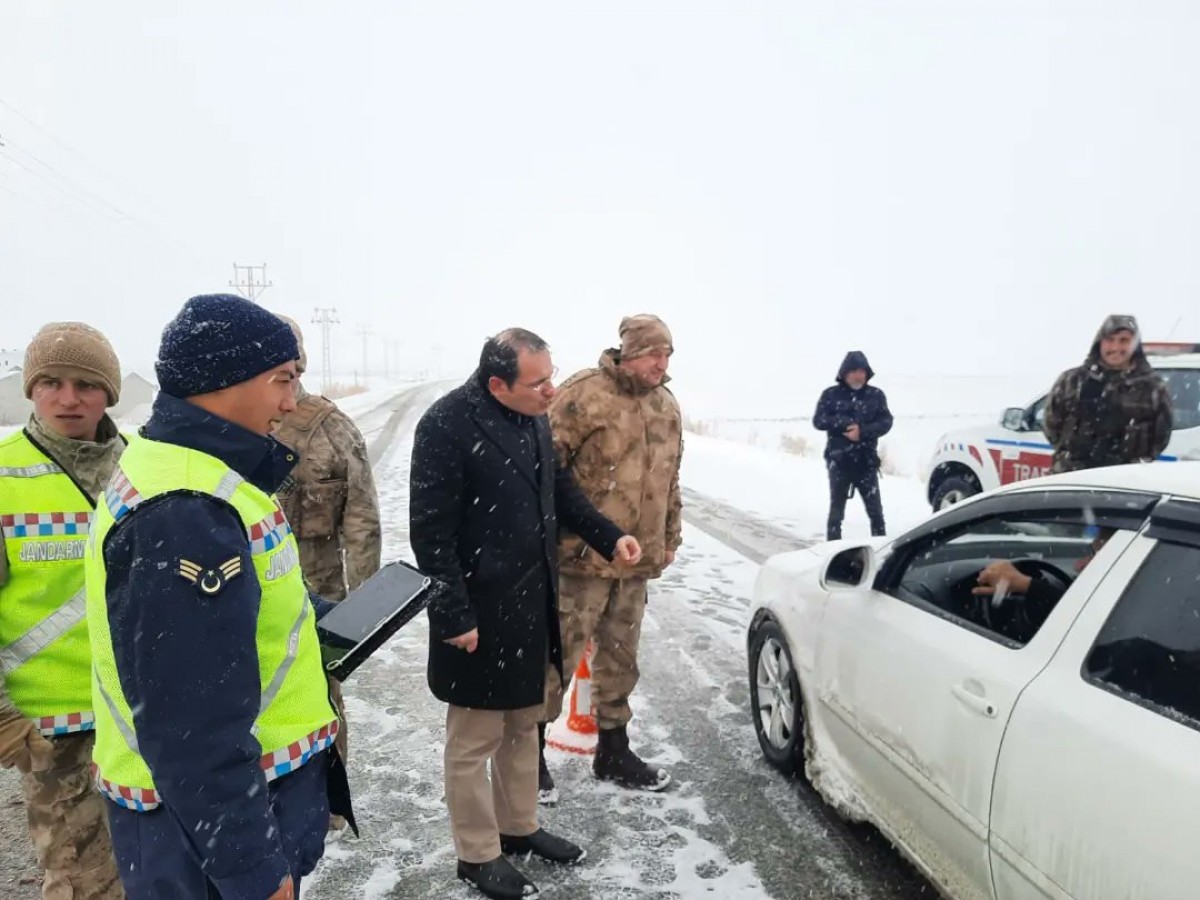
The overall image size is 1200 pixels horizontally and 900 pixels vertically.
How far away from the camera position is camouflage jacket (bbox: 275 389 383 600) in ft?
10.6

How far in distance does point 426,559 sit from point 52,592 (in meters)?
1.00

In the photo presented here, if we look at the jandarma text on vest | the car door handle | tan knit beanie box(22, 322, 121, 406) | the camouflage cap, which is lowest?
the car door handle

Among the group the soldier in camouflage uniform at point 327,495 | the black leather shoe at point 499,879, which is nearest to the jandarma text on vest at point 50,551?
the soldier in camouflage uniform at point 327,495

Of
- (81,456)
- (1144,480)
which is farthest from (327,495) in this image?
(1144,480)

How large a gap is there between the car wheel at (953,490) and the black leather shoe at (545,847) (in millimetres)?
6587

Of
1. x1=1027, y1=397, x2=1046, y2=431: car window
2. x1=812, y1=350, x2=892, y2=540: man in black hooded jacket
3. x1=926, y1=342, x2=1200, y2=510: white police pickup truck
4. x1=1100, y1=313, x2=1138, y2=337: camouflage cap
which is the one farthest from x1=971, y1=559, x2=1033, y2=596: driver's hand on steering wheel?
x1=1027, y1=397, x2=1046, y2=431: car window

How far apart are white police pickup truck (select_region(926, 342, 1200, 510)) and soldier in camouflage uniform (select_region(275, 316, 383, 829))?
4765 millimetres

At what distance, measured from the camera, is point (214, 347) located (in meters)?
1.52

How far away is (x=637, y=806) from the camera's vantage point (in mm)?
3336

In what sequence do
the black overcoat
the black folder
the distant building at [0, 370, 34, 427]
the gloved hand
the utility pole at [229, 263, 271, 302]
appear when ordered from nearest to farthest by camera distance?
the black folder
the gloved hand
the black overcoat
the distant building at [0, 370, 34, 427]
the utility pole at [229, 263, 271, 302]

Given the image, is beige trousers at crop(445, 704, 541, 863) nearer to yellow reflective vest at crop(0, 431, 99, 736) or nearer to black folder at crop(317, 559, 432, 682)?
black folder at crop(317, 559, 432, 682)

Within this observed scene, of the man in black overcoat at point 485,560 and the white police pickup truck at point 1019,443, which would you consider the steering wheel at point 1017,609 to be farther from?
the white police pickup truck at point 1019,443

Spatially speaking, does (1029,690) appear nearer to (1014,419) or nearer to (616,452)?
(616,452)

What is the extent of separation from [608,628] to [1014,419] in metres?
5.45
